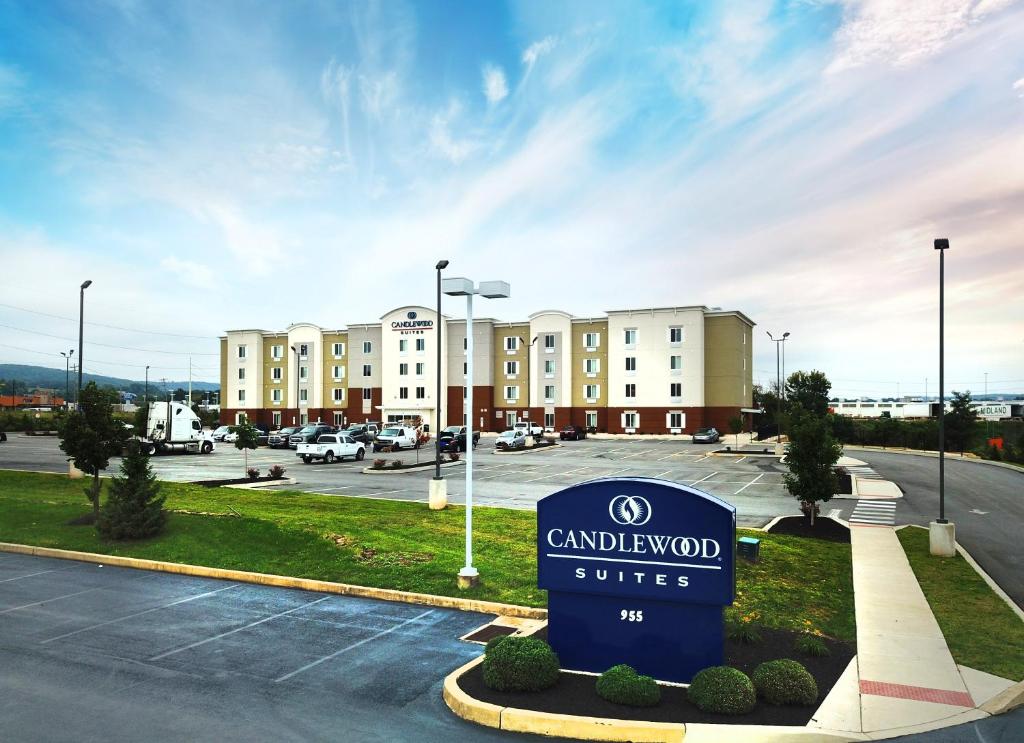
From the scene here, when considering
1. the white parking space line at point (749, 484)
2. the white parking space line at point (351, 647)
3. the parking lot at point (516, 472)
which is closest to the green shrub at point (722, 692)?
the white parking space line at point (351, 647)

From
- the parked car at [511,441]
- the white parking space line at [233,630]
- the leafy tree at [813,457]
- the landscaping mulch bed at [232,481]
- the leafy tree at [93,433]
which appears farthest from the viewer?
the parked car at [511,441]

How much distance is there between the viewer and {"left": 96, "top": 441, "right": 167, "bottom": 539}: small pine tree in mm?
17125

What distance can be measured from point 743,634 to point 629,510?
277 centimetres

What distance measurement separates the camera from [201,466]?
130 ft

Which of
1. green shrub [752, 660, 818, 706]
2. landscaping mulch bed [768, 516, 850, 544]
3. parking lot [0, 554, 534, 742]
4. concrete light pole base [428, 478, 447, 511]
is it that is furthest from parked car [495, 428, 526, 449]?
green shrub [752, 660, 818, 706]

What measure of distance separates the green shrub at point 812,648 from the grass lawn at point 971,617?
1.88 m

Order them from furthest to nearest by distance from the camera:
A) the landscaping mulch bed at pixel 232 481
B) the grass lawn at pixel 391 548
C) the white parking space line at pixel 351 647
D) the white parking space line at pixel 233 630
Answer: the landscaping mulch bed at pixel 232 481, the grass lawn at pixel 391 548, the white parking space line at pixel 233 630, the white parking space line at pixel 351 647

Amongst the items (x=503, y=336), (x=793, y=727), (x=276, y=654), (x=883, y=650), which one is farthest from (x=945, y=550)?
(x=503, y=336)

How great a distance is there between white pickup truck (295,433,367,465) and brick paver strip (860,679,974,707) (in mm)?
38103

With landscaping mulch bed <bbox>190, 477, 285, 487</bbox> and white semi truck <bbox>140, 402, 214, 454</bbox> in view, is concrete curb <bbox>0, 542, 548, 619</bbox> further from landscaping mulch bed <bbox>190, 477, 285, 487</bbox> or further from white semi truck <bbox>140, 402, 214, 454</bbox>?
white semi truck <bbox>140, 402, 214, 454</bbox>

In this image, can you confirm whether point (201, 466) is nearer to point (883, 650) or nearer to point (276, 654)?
point (276, 654)

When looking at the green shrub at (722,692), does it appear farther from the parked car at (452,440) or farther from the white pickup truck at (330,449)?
the parked car at (452,440)

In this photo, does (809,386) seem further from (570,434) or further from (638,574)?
(638,574)

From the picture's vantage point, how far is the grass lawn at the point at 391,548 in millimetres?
12750
